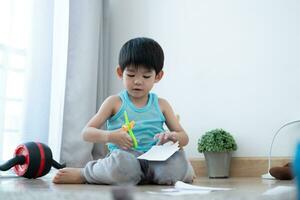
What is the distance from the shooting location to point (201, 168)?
2.35 m

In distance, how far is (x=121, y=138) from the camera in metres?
1.38

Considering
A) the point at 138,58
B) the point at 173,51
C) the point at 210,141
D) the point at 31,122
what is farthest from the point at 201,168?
the point at 138,58

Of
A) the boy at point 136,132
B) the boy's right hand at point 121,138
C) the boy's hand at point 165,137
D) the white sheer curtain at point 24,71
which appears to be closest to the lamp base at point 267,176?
the boy at point 136,132

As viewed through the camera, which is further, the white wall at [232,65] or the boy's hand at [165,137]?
the white wall at [232,65]

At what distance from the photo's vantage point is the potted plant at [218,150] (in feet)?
7.17

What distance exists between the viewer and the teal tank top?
5.02ft

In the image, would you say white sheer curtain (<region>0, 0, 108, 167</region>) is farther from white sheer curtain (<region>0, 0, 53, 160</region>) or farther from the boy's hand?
the boy's hand

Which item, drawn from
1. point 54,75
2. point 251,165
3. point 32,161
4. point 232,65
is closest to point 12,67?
point 54,75

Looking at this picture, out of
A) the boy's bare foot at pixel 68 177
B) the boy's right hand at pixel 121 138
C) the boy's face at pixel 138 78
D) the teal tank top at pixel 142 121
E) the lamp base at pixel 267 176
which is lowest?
the lamp base at pixel 267 176

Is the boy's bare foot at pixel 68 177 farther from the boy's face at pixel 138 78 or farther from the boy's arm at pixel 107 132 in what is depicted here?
the boy's face at pixel 138 78

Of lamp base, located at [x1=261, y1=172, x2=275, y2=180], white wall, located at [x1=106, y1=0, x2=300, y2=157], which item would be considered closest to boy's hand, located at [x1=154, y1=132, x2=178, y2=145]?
lamp base, located at [x1=261, y1=172, x2=275, y2=180]

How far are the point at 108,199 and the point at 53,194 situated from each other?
153 mm

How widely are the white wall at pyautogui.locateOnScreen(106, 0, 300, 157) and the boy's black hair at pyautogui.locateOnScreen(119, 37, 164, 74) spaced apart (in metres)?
0.85

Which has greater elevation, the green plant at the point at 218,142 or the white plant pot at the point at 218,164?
the green plant at the point at 218,142
